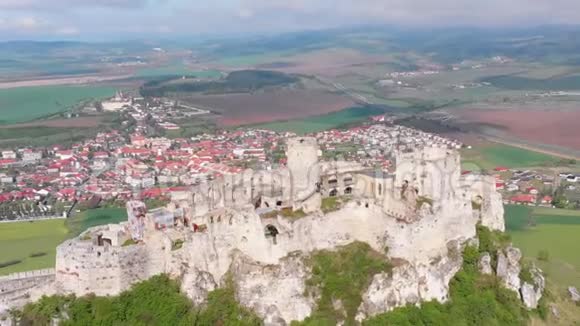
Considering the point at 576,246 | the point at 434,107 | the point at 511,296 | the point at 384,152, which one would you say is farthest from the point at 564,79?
the point at 511,296

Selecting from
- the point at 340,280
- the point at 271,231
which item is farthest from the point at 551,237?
the point at 271,231

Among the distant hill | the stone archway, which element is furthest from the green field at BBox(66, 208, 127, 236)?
the distant hill

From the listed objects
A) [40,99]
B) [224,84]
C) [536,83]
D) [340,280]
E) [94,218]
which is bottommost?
[40,99]

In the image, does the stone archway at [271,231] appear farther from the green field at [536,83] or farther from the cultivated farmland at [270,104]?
the green field at [536,83]

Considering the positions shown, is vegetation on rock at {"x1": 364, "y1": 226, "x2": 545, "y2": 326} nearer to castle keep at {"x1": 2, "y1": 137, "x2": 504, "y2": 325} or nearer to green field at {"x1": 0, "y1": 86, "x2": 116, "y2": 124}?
castle keep at {"x1": 2, "y1": 137, "x2": 504, "y2": 325}

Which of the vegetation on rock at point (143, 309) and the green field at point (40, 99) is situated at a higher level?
the vegetation on rock at point (143, 309)

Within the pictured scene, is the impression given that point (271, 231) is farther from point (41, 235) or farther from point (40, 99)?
point (40, 99)

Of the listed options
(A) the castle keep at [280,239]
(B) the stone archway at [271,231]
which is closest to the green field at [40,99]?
(A) the castle keep at [280,239]

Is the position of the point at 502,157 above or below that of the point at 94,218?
above
